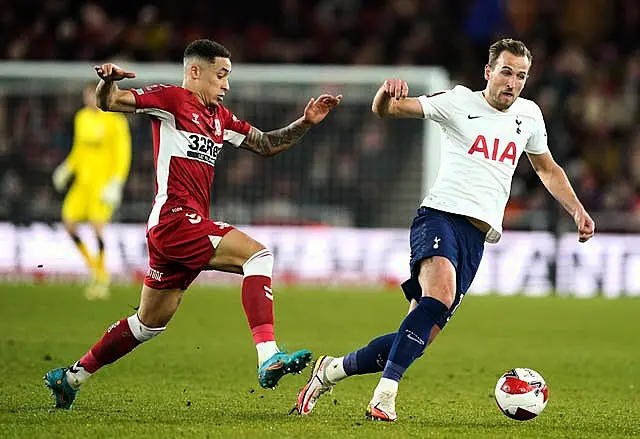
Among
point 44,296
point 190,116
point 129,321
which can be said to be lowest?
point 44,296

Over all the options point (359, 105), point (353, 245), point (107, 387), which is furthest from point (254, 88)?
point (107, 387)

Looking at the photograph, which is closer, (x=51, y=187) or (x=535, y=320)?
(x=535, y=320)

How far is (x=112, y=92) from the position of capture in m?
7.05

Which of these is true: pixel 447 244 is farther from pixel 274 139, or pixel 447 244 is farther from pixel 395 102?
pixel 274 139

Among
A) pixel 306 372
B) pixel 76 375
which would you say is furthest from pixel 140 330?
pixel 306 372

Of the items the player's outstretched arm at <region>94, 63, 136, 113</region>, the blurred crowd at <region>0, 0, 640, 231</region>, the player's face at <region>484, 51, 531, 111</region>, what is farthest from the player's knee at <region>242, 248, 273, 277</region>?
the blurred crowd at <region>0, 0, 640, 231</region>

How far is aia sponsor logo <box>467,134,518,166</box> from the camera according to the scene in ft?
24.1

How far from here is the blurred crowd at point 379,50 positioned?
19812 mm

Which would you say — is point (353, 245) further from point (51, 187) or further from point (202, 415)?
point (202, 415)

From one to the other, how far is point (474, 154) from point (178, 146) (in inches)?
64.5

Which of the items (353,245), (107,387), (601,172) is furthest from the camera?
(601,172)

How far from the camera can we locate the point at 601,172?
21.5m

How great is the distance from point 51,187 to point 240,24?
6.18 metres

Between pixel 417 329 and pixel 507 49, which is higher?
pixel 507 49
